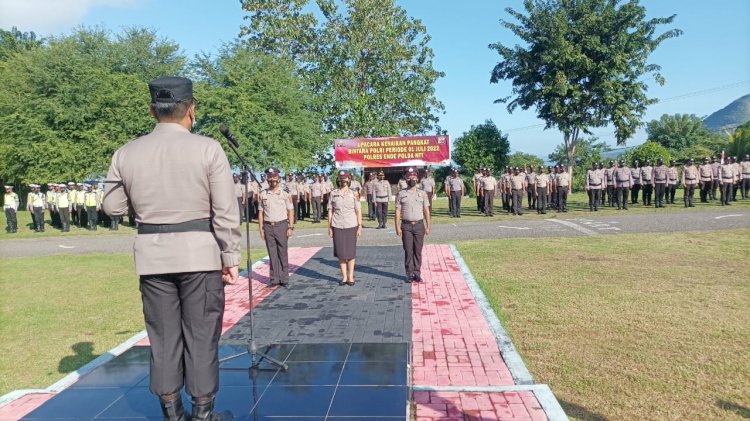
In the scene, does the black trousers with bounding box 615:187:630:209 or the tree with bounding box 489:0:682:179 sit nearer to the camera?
the black trousers with bounding box 615:187:630:209

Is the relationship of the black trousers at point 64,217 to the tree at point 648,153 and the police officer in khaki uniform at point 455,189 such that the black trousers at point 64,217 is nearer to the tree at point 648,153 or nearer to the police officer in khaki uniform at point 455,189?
the police officer in khaki uniform at point 455,189

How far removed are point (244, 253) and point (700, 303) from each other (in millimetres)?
8869

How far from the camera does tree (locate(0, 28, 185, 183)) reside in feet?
80.6

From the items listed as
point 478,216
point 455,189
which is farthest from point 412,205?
point 478,216

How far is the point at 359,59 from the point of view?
34.7 metres

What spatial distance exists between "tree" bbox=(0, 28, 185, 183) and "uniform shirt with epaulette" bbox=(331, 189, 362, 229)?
18.8 metres

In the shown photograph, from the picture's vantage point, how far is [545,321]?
6.00 meters

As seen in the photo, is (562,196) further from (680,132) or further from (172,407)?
(680,132)

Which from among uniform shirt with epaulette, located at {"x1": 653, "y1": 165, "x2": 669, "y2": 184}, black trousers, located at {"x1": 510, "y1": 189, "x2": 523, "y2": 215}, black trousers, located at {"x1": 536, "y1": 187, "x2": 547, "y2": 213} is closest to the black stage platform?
black trousers, located at {"x1": 510, "y1": 189, "x2": 523, "y2": 215}

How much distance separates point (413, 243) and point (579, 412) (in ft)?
15.8

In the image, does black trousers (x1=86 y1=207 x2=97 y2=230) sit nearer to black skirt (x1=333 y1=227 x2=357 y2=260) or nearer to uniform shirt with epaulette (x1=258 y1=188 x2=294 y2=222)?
uniform shirt with epaulette (x1=258 y1=188 x2=294 y2=222)

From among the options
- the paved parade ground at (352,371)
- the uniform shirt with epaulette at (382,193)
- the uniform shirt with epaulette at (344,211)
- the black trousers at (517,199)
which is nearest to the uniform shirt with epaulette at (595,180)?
the black trousers at (517,199)

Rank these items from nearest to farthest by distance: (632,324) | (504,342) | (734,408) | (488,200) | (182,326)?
(182,326) < (734,408) < (504,342) < (632,324) < (488,200)

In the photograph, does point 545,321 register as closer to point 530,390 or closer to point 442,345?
point 442,345
